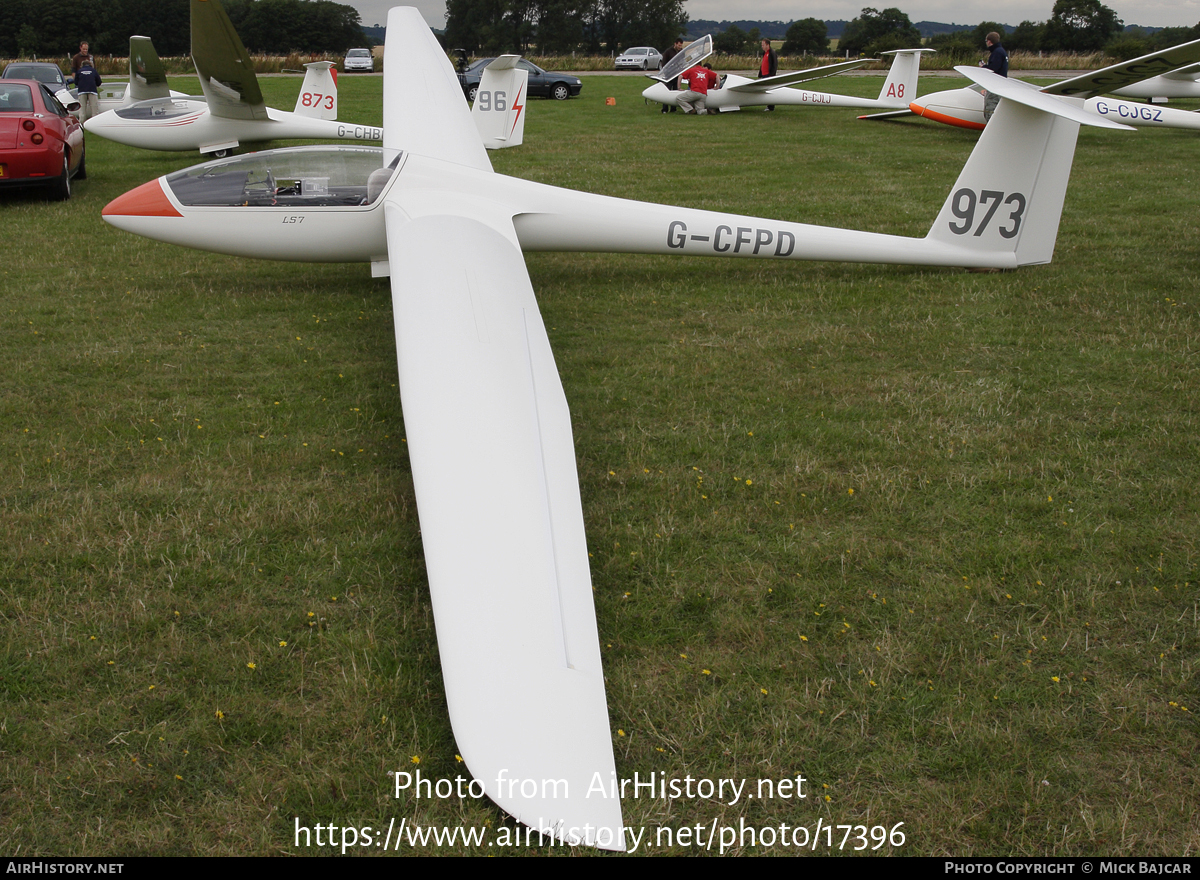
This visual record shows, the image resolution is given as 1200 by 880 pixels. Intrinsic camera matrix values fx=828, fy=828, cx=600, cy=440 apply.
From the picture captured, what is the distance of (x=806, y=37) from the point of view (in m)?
85.1

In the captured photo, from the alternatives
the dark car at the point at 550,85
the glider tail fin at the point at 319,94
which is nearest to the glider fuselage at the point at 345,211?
the glider tail fin at the point at 319,94

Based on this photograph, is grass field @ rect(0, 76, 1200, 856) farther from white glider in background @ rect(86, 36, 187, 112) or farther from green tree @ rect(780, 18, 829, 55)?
green tree @ rect(780, 18, 829, 55)

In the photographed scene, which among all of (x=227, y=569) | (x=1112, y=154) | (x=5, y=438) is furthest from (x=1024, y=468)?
(x=1112, y=154)

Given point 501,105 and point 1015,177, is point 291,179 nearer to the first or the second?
point 1015,177

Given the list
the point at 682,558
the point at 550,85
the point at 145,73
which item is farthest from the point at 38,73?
the point at 682,558

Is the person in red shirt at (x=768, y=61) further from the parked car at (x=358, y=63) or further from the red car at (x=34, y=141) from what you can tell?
the parked car at (x=358, y=63)

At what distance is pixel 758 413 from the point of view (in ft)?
19.5

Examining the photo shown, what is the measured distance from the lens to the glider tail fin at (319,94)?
18828 millimetres

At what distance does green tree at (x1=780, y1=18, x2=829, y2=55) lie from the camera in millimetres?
83938

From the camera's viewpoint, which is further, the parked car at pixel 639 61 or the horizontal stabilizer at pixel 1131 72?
Answer: the parked car at pixel 639 61

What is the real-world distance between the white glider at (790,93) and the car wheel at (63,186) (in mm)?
18826

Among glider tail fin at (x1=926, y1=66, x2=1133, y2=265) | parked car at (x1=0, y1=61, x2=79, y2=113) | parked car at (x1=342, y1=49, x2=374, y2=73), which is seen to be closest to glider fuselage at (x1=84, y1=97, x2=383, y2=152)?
parked car at (x1=0, y1=61, x2=79, y2=113)

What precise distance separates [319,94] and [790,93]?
15323 millimetres

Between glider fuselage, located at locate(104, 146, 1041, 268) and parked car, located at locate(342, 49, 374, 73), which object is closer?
glider fuselage, located at locate(104, 146, 1041, 268)
